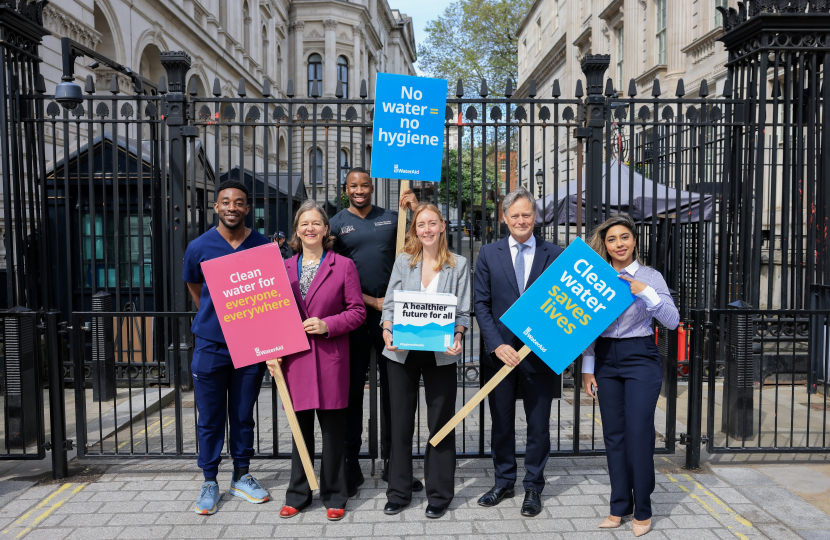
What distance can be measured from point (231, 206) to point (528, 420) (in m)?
2.48

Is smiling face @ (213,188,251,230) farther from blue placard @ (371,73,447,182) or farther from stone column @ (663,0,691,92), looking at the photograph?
stone column @ (663,0,691,92)

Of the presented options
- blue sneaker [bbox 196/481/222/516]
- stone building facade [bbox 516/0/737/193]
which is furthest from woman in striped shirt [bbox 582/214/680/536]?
stone building facade [bbox 516/0/737/193]

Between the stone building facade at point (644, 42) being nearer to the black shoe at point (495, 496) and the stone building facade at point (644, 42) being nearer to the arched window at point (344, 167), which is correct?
the arched window at point (344, 167)

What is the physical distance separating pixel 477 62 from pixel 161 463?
43315 mm

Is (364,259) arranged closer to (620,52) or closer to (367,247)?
(367,247)

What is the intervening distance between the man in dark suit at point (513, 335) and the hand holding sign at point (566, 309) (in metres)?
0.15

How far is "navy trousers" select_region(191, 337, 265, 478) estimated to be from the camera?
162 inches

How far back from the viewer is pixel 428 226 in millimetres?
3922

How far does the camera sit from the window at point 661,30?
63.9ft

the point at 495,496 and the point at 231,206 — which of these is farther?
the point at 495,496

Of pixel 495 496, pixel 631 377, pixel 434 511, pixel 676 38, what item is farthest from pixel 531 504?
pixel 676 38

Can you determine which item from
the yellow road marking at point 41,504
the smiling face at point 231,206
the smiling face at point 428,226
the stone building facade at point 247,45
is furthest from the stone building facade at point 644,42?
the stone building facade at point 247,45

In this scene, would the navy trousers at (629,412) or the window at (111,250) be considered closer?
the navy trousers at (629,412)

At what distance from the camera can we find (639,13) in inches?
844
